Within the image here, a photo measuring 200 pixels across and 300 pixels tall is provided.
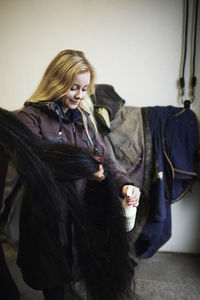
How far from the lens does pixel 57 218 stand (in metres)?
0.51

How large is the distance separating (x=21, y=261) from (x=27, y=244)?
0.08 m

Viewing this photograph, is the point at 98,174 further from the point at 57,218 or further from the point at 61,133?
the point at 61,133

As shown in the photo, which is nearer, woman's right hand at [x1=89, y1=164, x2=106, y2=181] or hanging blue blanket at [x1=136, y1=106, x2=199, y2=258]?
woman's right hand at [x1=89, y1=164, x2=106, y2=181]

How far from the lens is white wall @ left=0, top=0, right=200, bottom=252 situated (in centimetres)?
127

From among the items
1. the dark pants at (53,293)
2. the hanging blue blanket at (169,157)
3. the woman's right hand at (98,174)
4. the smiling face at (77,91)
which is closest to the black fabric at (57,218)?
the woman's right hand at (98,174)

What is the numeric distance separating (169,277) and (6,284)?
121cm

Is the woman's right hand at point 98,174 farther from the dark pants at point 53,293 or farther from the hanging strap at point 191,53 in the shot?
the hanging strap at point 191,53

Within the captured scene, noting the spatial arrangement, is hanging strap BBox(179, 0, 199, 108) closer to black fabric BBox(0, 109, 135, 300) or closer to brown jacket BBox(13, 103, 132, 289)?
brown jacket BBox(13, 103, 132, 289)

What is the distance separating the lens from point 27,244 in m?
0.50

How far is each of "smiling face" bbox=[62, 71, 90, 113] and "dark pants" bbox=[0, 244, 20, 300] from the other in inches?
19.7

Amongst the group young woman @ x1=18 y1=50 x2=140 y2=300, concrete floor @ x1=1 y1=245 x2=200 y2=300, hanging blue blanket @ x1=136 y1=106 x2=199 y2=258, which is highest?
young woman @ x1=18 y1=50 x2=140 y2=300

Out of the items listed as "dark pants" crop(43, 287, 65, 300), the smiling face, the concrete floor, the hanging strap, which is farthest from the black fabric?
the hanging strap

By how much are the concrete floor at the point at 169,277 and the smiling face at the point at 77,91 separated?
106cm

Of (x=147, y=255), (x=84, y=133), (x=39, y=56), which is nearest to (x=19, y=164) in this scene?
(x=84, y=133)
